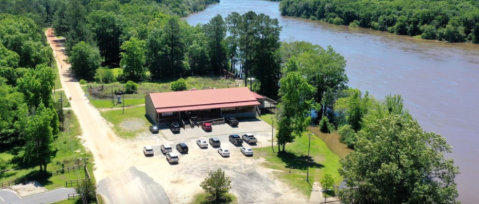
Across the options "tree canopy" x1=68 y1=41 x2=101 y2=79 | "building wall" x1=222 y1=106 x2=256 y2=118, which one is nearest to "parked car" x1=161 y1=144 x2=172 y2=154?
"building wall" x1=222 y1=106 x2=256 y2=118

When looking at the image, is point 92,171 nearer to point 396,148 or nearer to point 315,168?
point 315,168

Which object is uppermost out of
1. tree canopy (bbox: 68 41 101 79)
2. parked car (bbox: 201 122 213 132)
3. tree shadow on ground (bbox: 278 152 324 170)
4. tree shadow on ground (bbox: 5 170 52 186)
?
tree canopy (bbox: 68 41 101 79)

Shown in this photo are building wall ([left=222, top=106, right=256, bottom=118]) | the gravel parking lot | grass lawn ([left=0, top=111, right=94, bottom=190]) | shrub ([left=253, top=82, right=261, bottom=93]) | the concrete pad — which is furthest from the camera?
shrub ([left=253, top=82, right=261, bottom=93])

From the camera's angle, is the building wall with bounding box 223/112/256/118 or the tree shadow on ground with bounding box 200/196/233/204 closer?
the tree shadow on ground with bounding box 200/196/233/204

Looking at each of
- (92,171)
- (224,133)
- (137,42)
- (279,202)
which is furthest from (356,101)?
(137,42)

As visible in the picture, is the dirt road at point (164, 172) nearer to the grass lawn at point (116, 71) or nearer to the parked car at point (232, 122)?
the parked car at point (232, 122)

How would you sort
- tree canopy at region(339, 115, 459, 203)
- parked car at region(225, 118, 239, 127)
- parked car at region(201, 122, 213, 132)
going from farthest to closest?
1. parked car at region(225, 118, 239, 127)
2. parked car at region(201, 122, 213, 132)
3. tree canopy at region(339, 115, 459, 203)

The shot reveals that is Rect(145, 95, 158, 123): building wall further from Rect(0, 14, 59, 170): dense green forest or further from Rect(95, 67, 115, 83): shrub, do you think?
Rect(95, 67, 115, 83): shrub
